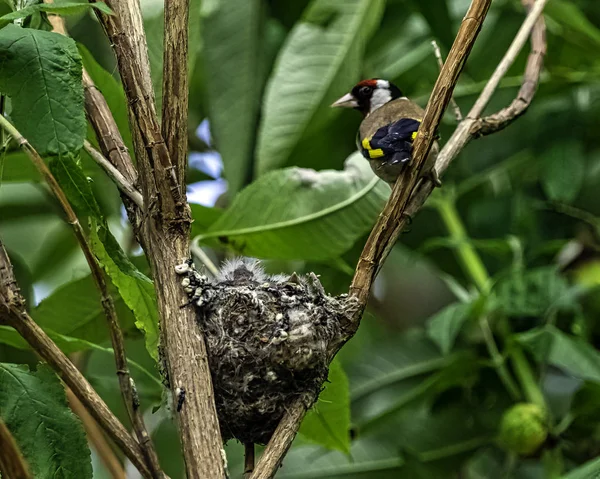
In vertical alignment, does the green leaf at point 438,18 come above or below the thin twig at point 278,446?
above

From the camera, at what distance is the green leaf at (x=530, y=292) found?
2633 millimetres

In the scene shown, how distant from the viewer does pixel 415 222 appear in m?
3.24

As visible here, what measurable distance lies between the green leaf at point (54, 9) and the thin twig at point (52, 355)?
0.35 metres

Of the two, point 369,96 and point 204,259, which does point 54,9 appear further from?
point 369,96

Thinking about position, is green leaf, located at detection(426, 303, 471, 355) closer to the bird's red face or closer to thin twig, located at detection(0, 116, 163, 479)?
the bird's red face

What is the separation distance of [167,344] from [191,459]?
199mm

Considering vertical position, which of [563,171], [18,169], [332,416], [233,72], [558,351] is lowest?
[332,416]

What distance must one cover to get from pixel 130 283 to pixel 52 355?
0.28 m

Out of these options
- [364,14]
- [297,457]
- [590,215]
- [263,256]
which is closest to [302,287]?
[263,256]

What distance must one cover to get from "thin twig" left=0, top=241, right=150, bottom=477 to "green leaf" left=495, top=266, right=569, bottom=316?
1.56 m

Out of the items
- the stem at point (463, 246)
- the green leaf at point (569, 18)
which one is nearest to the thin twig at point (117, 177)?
the stem at point (463, 246)

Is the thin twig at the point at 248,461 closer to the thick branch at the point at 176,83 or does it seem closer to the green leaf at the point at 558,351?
the thick branch at the point at 176,83

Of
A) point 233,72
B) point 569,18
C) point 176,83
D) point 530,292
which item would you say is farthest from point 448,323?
point 176,83

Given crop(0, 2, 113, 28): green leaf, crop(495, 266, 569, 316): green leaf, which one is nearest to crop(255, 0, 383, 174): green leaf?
crop(495, 266, 569, 316): green leaf
